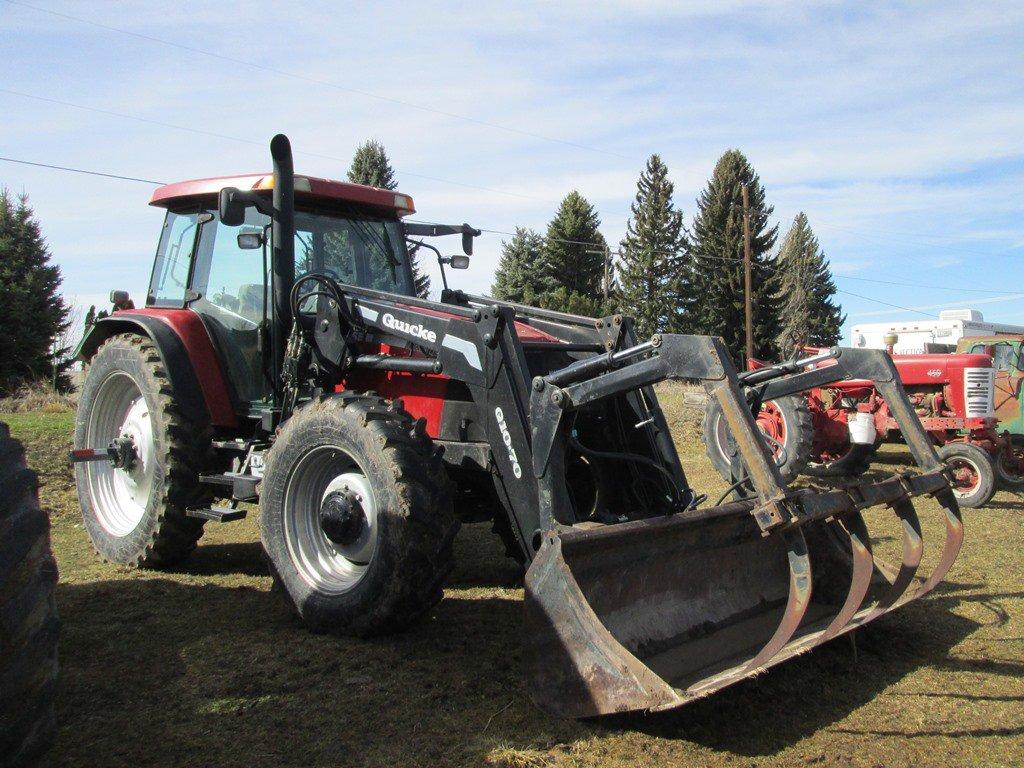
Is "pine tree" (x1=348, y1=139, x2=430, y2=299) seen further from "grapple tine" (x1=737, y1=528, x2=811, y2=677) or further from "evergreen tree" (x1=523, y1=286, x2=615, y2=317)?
"grapple tine" (x1=737, y1=528, x2=811, y2=677)

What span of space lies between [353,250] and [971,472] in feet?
23.5

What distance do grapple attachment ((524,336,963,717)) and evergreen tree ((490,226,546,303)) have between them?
3626 centimetres

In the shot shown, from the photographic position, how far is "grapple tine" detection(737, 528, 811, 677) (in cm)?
337

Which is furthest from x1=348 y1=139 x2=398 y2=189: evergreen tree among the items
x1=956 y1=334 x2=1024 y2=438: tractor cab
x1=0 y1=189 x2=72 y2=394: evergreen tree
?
x1=956 y1=334 x2=1024 y2=438: tractor cab

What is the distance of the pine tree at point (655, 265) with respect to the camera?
43.1 meters

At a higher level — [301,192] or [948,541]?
[301,192]

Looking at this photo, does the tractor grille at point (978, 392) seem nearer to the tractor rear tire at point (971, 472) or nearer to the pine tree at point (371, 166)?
the tractor rear tire at point (971, 472)

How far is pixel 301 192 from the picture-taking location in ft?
18.9

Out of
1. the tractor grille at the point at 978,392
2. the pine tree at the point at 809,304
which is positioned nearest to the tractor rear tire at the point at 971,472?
the tractor grille at the point at 978,392

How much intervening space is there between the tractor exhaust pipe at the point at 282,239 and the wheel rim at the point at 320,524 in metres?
1.10

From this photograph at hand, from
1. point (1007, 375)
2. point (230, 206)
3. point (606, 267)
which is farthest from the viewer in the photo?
point (606, 267)

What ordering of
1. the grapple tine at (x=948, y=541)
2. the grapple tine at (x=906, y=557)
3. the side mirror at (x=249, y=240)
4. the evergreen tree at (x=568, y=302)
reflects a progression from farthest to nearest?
the evergreen tree at (x=568, y=302) < the side mirror at (x=249, y=240) < the grapple tine at (x=948, y=541) < the grapple tine at (x=906, y=557)

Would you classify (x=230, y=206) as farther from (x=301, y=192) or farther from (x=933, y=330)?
(x=933, y=330)

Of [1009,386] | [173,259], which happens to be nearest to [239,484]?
[173,259]
